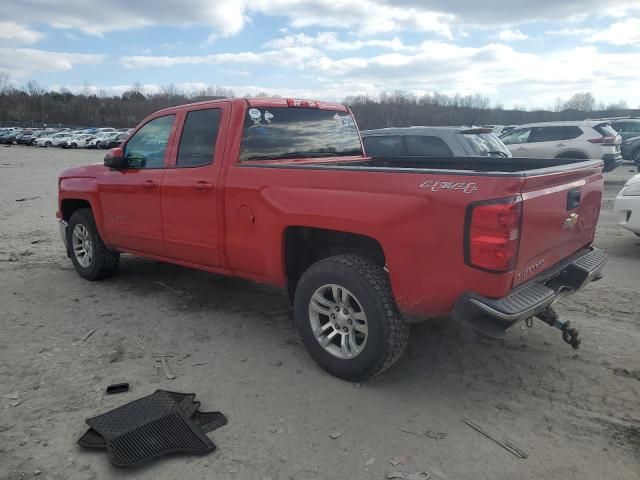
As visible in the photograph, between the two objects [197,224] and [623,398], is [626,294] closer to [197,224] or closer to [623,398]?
[623,398]

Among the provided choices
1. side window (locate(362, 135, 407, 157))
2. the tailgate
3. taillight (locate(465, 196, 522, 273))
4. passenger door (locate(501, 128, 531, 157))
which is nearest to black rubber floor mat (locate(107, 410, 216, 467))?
taillight (locate(465, 196, 522, 273))

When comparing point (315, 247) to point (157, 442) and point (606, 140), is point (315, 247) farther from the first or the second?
point (606, 140)

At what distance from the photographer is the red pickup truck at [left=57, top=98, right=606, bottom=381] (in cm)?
281

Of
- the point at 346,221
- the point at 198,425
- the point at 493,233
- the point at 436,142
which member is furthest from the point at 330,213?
the point at 436,142

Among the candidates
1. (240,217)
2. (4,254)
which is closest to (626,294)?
(240,217)

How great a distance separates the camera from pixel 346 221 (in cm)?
328

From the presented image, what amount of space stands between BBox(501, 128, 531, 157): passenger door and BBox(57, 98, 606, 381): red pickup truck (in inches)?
439

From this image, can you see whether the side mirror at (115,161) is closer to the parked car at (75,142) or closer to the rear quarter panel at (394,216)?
the rear quarter panel at (394,216)

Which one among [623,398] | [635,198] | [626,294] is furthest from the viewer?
[635,198]

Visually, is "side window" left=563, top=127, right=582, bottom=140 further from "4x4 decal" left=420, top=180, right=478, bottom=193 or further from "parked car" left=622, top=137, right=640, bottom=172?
"4x4 decal" left=420, top=180, right=478, bottom=193

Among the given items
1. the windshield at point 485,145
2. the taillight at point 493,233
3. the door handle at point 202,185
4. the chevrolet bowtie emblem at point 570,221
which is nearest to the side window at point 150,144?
the door handle at point 202,185

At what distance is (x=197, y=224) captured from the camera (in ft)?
14.3

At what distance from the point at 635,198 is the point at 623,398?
3861 mm

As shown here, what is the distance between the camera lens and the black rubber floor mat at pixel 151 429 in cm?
277
